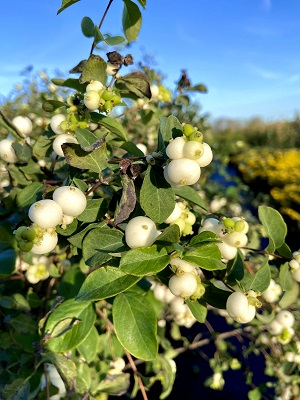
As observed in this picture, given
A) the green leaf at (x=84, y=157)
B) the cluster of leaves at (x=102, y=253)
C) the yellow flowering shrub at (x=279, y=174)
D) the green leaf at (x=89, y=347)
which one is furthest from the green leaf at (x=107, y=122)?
the yellow flowering shrub at (x=279, y=174)

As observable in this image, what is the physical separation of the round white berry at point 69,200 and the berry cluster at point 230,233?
0.25m

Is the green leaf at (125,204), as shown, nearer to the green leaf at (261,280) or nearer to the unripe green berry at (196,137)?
the unripe green berry at (196,137)

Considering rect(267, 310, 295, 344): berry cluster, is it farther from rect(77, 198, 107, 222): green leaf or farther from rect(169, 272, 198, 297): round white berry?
rect(77, 198, 107, 222): green leaf

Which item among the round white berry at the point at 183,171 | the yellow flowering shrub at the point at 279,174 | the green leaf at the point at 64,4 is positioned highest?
the green leaf at the point at 64,4

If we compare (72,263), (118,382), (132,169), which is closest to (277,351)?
(118,382)

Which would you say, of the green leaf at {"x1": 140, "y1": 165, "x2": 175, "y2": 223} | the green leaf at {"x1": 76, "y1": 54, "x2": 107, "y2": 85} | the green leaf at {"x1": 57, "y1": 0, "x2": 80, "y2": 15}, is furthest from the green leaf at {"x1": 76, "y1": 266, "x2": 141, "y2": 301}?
the green leaf at {"x1": 57, "y1": 0, "x2": 80, "y2": 15}

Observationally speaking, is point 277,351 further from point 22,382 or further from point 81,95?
point 81,95

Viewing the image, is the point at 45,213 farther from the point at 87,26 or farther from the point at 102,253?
the point at 87,26

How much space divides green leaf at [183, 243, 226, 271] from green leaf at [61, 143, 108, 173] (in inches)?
8.0

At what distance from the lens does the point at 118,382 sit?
93cm

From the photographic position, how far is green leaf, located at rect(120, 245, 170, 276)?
0.48 m

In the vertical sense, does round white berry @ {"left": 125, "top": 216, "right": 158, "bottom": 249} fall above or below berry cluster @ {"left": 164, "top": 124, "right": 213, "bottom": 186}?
below

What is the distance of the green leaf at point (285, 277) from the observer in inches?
25.6

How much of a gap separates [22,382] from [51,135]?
0.51m
